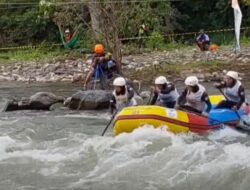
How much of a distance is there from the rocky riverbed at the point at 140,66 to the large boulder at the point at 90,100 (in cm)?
456

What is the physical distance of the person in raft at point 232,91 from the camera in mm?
12328

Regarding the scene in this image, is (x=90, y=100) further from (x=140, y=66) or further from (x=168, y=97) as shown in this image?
(x=140, y=66)

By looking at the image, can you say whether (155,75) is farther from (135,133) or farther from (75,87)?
(135,133)

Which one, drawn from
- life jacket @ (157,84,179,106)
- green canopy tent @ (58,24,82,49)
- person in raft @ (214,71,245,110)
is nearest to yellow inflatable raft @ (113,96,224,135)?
life jacket @ (157,84,179,106)

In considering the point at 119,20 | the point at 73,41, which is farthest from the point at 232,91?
the point at 73,41

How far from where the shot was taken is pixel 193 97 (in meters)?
12.1

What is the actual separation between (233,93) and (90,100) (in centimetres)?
451

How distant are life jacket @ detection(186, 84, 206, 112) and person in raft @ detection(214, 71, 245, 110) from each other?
22.4 inches

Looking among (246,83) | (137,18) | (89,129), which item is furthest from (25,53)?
(89,129)

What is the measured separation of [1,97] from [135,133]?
832 cm

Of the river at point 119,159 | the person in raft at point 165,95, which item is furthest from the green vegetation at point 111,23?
the river at point 119,159

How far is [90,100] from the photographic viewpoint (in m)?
15.8

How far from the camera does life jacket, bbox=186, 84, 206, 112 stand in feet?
39.6

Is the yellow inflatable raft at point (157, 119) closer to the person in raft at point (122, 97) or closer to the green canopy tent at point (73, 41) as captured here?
the person in raft at point (122, 97)
